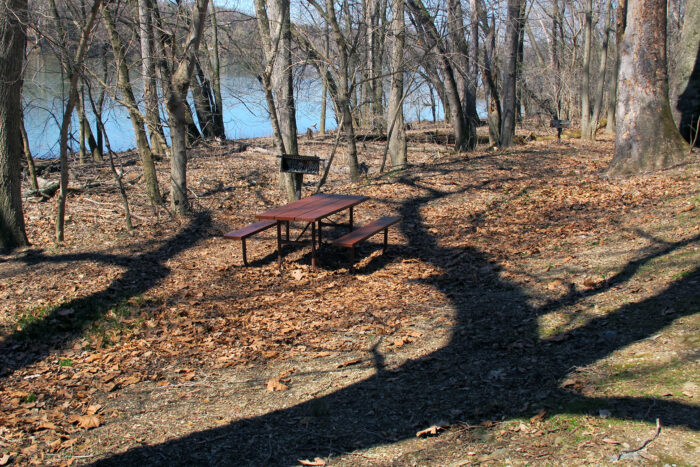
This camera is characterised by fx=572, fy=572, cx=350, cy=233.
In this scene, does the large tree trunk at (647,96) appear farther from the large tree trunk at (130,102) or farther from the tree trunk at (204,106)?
the tree trunk at (204,106)

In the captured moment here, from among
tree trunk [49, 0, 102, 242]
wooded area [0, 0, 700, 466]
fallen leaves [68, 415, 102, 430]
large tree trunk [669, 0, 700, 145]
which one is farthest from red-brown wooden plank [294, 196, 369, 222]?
large tree trunk [669, 0, 700, 145]

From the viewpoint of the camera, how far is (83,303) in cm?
594

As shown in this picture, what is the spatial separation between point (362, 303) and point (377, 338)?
96 cm

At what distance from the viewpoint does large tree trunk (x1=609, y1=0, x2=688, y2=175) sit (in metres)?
8.79

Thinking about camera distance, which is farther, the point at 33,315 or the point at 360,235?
the point at 360,235

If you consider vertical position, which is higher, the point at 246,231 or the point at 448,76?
the point at 448,76

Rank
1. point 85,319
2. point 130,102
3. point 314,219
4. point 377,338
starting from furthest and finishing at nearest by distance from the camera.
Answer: point 130,102 < point 314,219 < point 85,319 < point 377,338

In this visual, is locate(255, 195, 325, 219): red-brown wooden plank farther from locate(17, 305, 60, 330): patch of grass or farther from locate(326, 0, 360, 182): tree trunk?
locate(326, 0, 360, 182): tree trunk

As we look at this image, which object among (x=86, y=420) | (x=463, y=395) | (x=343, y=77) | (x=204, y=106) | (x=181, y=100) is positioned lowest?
(x=86, y=420)

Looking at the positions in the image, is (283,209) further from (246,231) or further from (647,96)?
(647,96)

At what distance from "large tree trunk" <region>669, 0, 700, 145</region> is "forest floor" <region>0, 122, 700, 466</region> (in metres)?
2.77

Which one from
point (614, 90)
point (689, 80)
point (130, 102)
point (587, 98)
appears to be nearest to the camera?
point (130, 102)

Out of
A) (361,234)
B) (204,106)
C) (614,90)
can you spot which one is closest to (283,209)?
(361,234)

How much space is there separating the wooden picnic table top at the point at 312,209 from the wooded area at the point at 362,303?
2.40 feet
